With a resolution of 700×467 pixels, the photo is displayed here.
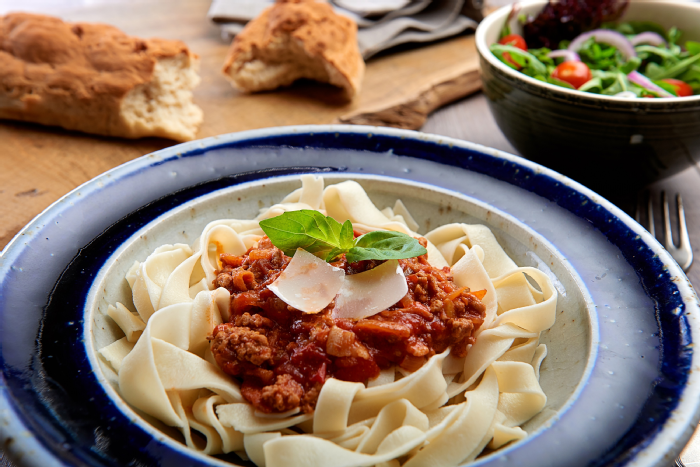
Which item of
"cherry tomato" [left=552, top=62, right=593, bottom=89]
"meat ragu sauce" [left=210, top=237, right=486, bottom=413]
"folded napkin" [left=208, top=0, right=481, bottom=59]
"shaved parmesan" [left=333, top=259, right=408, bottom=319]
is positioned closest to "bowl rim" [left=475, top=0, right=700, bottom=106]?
"cherry tomato" [left=552, top=62, right=593, bottom=89]

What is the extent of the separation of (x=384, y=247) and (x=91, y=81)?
12.7ft

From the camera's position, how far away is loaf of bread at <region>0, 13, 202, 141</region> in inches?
215

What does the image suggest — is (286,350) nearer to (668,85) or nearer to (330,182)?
(330,182)

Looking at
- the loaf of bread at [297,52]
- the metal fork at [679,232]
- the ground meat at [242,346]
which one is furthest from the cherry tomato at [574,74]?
the ground meat at [242,346]

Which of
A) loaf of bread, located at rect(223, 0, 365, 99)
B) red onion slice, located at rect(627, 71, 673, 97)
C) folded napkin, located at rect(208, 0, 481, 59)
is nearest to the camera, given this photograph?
red onion slice, located at rect(627, 71, 673, 97)

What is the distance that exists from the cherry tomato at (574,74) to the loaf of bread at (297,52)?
2204 mm

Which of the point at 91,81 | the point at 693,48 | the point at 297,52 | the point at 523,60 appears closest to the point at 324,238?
the point at 523,60

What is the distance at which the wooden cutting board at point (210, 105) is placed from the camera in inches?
196

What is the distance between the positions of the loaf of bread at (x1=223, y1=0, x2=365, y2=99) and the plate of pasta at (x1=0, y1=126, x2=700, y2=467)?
2.45 meters

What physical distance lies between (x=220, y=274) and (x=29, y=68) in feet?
12.1

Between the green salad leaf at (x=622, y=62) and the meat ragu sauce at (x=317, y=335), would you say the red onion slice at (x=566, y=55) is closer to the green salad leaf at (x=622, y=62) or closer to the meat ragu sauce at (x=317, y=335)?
the green salad leaf at (x=622, y=62)

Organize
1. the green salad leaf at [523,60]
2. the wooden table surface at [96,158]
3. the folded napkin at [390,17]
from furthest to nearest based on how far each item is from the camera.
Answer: the folded napkin at [390,17] → the green salad leaf at [523,60] → the wooden table surface at [96,158]

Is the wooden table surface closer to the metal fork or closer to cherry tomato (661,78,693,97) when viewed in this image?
the metal fork

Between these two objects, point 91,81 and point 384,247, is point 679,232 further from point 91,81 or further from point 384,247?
point 91,81
